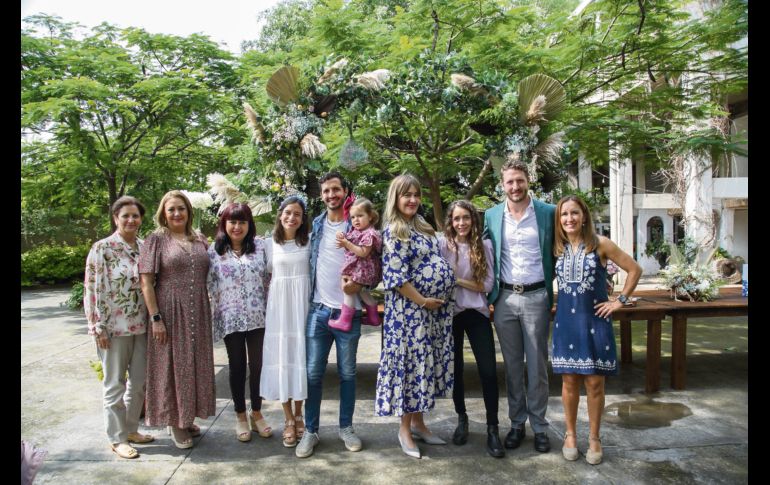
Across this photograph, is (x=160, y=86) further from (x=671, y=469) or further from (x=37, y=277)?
(x=37, y=277)

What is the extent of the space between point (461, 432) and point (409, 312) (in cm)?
103

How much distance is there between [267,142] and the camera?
15.8ft

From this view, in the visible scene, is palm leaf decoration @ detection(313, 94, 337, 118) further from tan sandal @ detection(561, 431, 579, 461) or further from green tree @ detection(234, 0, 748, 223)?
tan sandal @ detection(561, 431, 579, 461)

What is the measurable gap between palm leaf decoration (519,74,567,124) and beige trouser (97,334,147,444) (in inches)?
148

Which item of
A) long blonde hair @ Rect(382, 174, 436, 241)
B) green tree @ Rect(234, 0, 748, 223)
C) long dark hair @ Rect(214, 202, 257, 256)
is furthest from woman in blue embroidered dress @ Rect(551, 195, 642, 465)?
green tree @ Rect(234, 0, 748, 223)

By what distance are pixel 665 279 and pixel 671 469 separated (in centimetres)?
269

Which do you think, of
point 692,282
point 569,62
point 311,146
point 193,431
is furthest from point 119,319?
point 569,62

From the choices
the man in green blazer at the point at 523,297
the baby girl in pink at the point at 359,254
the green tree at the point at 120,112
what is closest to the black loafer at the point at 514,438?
the man in green blazer at the point at 523,297

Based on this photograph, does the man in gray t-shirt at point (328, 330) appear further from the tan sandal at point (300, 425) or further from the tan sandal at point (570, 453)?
the tan sandal at point (570, 453)

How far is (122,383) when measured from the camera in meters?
3.46

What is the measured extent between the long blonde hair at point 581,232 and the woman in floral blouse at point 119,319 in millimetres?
2944

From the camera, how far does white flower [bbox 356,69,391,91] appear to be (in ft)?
15.7

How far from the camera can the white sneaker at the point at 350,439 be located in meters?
3.49
